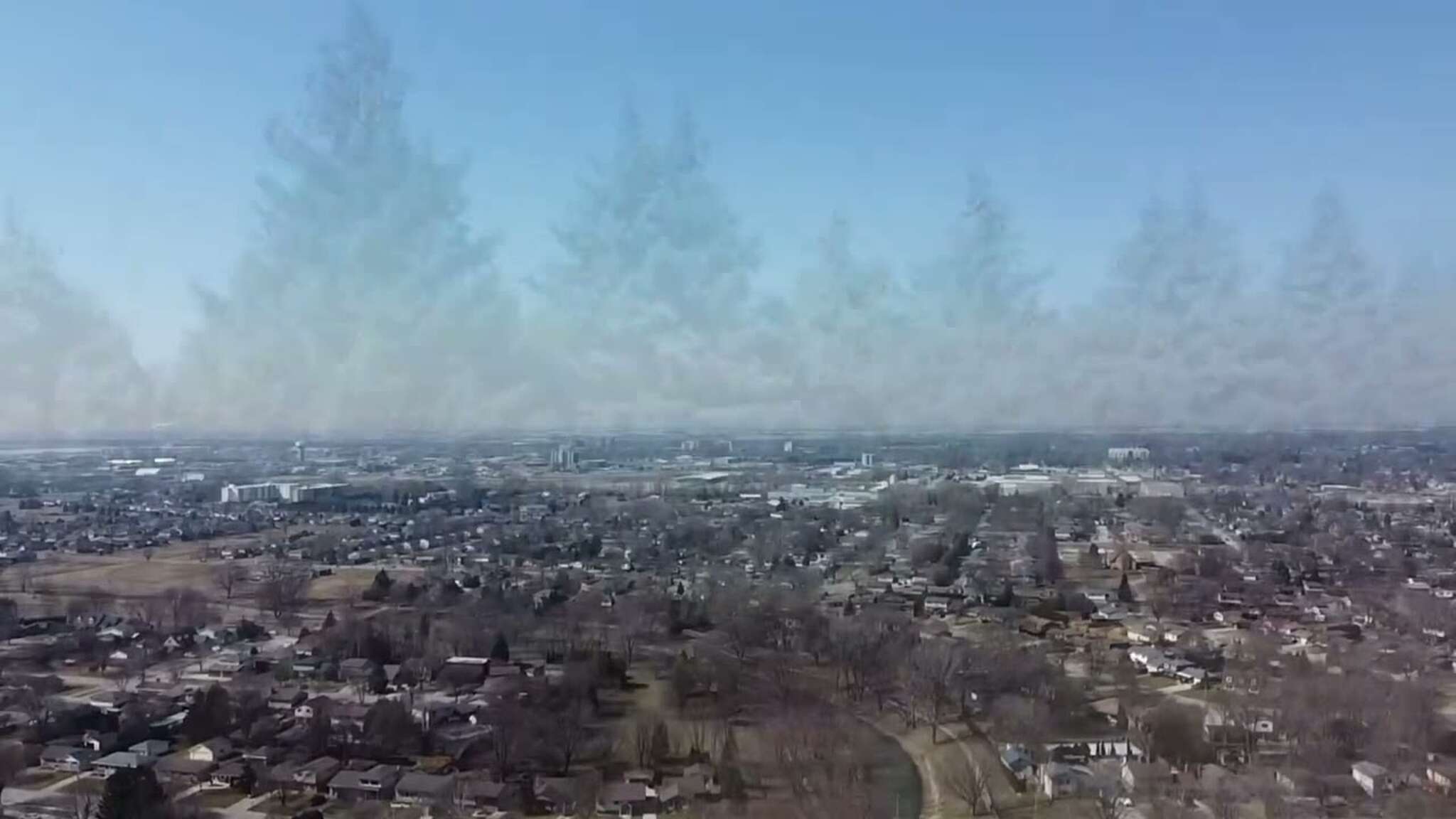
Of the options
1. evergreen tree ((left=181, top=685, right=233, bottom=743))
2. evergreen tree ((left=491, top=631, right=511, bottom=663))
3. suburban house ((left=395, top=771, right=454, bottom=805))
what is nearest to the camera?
suburban house ((left=395, top=771, right=454, bottom=805))

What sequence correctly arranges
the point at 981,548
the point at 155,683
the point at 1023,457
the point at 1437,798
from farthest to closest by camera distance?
the point at 1023,457
the point at 981,548
the point at 155,683
the point at 1437,798

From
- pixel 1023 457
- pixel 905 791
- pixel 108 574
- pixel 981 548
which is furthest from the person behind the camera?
pixel 1023 457

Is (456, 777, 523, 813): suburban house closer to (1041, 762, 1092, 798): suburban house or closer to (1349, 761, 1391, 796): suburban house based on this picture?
(1041, 762, 1092, 798): suburban house

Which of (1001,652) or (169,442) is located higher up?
(169,442)

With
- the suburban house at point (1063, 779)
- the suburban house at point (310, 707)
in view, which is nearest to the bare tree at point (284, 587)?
the suburban house at point (310, 707)

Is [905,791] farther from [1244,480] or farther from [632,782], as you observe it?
[1244,480]

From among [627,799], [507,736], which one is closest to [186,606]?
[507,736]

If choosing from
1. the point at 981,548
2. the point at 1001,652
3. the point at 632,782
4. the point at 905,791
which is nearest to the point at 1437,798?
the point at 905,791

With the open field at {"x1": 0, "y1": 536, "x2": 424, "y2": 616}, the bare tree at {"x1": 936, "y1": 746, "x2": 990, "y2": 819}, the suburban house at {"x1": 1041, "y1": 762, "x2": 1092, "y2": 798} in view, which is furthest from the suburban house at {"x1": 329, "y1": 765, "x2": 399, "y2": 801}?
the open field at {"x1": 0, "y1": 536, "x2": 424, "y2": 616}
